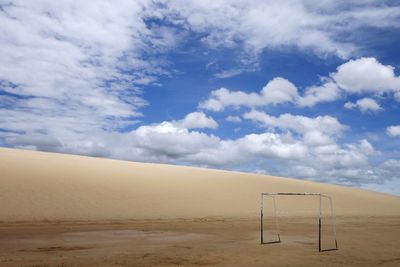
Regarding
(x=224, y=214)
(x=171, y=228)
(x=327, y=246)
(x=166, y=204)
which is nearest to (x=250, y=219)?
(x=224, y=214)

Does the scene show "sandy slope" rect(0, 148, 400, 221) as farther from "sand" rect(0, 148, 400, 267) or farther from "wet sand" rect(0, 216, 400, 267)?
"wet sand" rect(0, 216, 400, 267)

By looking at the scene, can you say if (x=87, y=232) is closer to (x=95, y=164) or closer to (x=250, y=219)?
(x=250, y=219)

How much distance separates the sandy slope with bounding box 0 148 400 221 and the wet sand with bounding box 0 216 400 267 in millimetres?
3123

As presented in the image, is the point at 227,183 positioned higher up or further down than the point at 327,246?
higher up

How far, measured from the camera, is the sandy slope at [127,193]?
26516mm

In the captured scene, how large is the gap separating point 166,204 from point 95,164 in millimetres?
14742

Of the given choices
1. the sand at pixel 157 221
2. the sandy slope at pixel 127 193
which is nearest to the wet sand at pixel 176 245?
the sand at pixel 157 221

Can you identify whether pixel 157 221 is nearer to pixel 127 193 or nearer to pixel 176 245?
pixel 127 193

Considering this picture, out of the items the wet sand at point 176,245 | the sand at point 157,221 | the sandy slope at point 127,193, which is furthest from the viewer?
the sandy slope at point 127,193

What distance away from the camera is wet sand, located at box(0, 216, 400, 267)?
1405cm

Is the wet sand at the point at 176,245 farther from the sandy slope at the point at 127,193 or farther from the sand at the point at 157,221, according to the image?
the sandy slope at the point at 127,193

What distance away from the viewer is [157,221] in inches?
1051

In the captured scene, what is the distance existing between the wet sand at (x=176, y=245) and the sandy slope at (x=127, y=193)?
312 centimetres

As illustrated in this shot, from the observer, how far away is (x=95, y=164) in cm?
4456
